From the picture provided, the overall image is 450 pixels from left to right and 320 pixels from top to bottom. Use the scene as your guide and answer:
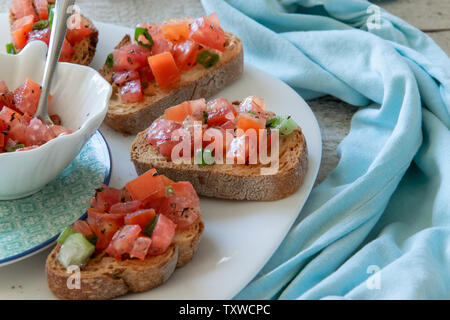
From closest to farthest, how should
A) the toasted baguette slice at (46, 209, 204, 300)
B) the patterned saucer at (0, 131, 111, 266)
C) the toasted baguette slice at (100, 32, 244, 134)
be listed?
the toasted baguette slice at (46, 209, 204, 300), the patterned saucer at (0, 131, 111, 266), the toasted baguette slice at (100, 32, 244, 134)

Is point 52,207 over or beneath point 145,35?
beneath

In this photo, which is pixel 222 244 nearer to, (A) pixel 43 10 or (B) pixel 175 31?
(B) pixel 175 31

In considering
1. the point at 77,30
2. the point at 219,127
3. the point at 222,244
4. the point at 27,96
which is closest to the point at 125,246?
the point at 222,244

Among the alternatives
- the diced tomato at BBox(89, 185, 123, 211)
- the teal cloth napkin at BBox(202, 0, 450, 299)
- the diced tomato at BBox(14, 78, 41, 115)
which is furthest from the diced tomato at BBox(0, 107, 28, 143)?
the teal cloth napkin at BBox(202, 0, 450, 299)

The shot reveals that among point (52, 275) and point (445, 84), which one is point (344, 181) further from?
point (52, 275)

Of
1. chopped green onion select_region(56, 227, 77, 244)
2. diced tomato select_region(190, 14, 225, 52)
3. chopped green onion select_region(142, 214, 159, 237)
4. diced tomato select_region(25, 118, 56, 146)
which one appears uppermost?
diced tomato select_region(25, 118, 56, 146)

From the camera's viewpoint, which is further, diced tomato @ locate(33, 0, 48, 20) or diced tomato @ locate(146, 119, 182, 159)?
diced tomato @ locate(33, 0, 48, 20)

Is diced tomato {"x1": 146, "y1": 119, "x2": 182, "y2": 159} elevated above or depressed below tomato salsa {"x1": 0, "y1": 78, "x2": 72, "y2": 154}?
below

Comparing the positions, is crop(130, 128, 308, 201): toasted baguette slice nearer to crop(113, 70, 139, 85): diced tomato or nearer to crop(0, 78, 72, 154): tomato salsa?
crop(0, 78, 72, 154): tomato salsa
